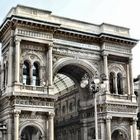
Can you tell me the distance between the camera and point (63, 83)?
59406mm

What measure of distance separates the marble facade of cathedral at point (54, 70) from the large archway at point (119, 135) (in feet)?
0.37

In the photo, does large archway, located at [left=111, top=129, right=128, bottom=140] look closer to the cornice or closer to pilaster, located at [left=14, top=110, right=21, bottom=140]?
the cornice

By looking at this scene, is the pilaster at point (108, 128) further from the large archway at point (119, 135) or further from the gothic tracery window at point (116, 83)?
the gothic tracery window at point (116, 83)

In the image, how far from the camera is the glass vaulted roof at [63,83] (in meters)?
57.3

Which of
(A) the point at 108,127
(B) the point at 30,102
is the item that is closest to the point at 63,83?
(A) the point at 108,127

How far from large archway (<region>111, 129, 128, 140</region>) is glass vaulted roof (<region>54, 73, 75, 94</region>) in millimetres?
13261

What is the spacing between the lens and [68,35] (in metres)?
43.2

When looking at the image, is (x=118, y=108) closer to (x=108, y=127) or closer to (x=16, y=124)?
(x=108, y=127)

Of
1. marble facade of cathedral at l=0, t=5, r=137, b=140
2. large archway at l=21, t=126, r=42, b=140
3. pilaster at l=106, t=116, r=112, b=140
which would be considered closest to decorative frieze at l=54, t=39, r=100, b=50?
marble facade of cathedral at l=0, t=5, r=137, b=140

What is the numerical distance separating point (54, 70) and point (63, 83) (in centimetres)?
1738

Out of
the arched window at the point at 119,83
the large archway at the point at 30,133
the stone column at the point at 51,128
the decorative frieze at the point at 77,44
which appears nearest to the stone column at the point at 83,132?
the arched window at the point at 119,83

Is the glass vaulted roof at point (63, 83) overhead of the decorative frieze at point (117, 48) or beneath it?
beneath

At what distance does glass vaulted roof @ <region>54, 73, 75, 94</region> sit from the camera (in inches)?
2256

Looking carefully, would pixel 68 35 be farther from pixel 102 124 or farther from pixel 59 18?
pixel 102 124
